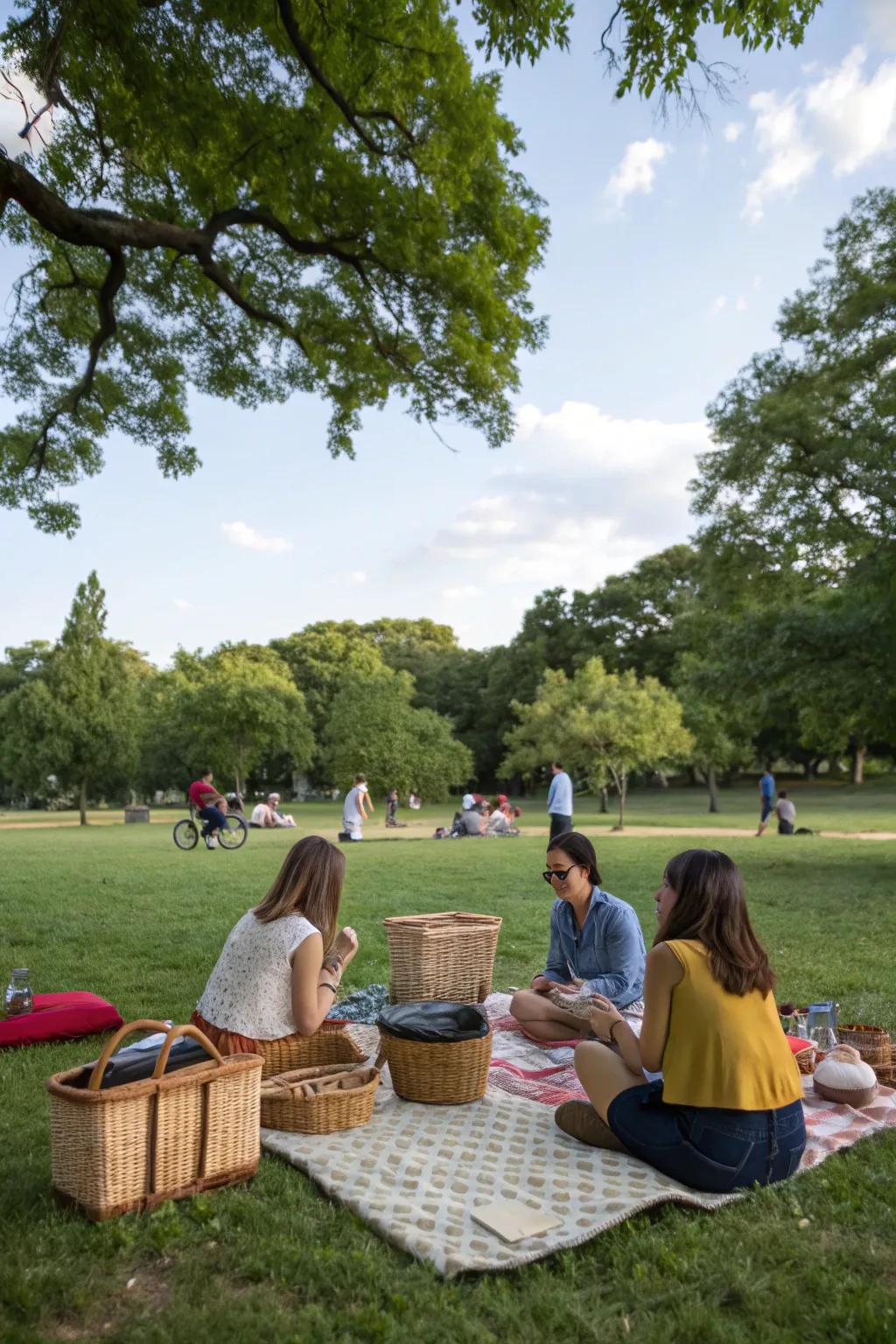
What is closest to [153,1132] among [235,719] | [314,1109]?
[314,1109]

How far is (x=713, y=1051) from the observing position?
3469 millimetres

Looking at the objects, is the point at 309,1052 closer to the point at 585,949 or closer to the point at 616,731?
the point at 585,949

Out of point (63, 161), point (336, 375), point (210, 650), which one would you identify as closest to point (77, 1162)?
point (63, 161)

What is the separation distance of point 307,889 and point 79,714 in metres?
37.6

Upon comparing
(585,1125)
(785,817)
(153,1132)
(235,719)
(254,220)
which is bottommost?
(585,1125)

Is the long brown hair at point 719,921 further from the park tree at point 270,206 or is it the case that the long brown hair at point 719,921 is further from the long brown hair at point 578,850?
the park tree at point 270,206

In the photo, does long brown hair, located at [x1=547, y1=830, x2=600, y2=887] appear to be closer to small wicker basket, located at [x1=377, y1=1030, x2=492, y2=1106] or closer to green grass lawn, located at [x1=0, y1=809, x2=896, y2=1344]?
small wicker basket, located at [x1=377, y1=1030, x2=492, y2=1106]

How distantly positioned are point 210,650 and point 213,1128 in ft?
196

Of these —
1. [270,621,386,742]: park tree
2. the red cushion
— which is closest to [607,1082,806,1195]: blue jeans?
the red cushion

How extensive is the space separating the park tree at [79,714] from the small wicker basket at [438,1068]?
37032 millimetres

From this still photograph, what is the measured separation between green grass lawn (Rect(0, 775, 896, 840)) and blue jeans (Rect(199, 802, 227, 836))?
6.02 m

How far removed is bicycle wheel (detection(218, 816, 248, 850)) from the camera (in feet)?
A: 66.2

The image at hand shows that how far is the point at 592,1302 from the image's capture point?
2.82 m

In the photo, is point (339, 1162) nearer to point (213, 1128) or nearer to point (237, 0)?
point (213, 1128)
